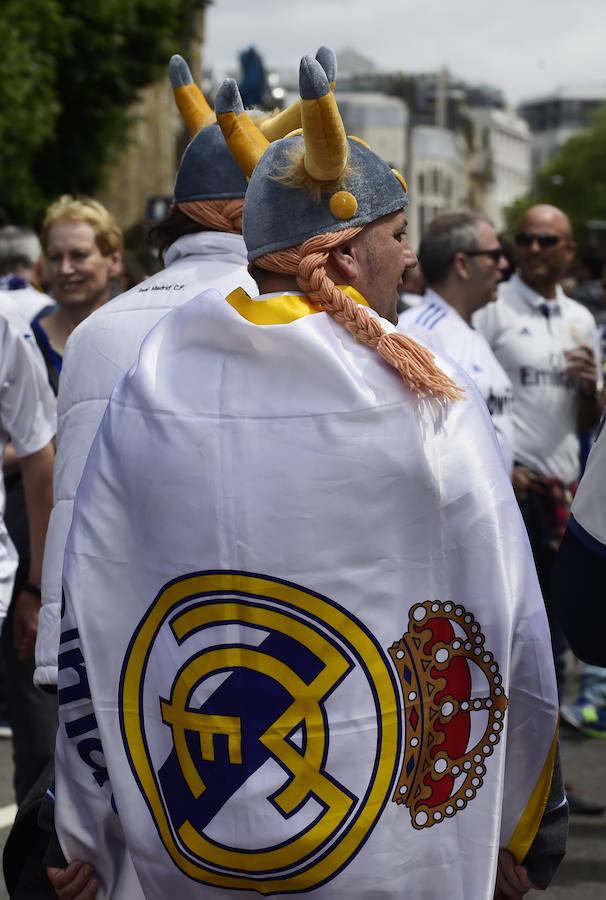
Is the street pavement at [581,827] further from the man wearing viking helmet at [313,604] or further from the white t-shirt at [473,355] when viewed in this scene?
the man wearing viking helmet at [313,604]

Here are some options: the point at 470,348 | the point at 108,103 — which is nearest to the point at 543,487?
the point at 470,348

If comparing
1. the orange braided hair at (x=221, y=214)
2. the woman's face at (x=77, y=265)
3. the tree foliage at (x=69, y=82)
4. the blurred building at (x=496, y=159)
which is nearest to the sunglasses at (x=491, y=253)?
the woman's face at (x=77, y=265)

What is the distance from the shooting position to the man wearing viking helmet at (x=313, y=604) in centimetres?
279

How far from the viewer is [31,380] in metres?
4.70

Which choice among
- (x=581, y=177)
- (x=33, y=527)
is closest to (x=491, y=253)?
(x=33, y=527)

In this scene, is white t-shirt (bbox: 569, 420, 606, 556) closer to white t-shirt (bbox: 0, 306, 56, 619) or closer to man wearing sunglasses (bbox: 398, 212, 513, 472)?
white t-shirt (bbox: 0, 306, 56, 619)

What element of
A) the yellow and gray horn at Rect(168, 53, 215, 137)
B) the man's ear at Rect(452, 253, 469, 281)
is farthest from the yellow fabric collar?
the man's ear at Rect(452, 253, 469, 281)

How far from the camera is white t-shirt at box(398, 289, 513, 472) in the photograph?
6070mm

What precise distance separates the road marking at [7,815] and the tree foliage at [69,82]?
15265mm

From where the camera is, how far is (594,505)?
2.87m

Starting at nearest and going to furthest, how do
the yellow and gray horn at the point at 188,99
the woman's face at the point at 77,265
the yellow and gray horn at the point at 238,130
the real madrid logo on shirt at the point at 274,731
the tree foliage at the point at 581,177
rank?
the real madrid logo on shirt at the point at 274,731 → the yellow and gray horn at the point at 238,130 → the yellow and gray horn at the point at 188,99 → the woman's face at the point at 77,265 → the tree foliage at the point at 581,177

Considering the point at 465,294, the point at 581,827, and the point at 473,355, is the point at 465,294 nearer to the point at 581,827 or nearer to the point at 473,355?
the point at 473,355

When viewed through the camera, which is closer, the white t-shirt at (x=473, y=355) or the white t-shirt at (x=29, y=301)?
the white t-shirt at (x=473, y=355)

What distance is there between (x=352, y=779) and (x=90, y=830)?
51 cm
